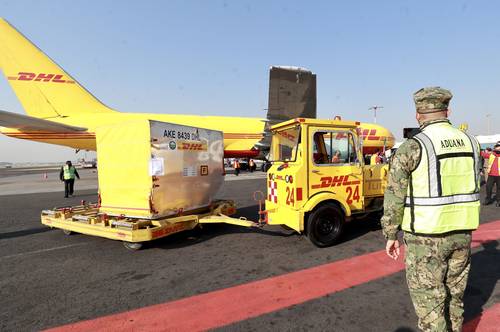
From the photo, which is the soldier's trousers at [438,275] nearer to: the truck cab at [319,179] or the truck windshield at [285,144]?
the truck cab at [319,179]

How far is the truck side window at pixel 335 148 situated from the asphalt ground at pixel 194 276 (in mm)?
1653

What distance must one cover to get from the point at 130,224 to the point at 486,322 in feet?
16.8

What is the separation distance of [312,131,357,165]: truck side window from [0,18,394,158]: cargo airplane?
243 inches

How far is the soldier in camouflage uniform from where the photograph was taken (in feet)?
6.69

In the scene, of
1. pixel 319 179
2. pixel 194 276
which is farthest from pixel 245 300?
pixel 319 179

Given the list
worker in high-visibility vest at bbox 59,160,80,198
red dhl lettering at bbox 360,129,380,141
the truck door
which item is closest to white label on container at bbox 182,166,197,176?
the truck door

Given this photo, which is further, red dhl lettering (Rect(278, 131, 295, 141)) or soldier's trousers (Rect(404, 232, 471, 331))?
red dhl lettering (Rect(278, 131, 295, 141))

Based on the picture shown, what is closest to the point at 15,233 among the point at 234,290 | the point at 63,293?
the point at 63,293

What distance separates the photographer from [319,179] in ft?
16.6

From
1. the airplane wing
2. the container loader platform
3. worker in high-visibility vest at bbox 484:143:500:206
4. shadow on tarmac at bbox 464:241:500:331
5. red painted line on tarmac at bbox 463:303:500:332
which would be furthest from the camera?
the airplane wing

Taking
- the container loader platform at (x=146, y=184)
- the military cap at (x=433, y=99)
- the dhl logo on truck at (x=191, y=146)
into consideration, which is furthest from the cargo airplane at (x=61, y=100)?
the military cap at (x=433, y=99)

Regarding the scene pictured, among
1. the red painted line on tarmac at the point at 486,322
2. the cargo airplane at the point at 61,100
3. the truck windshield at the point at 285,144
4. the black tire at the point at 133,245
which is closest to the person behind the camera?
the red painted line on tarmac at the point at 486,322

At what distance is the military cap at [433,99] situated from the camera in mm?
2066

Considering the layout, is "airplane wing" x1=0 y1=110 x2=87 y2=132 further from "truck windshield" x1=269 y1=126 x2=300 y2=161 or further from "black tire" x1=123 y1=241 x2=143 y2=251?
"truck windshield" x1=269 y1=126 x2=300 y2=161
